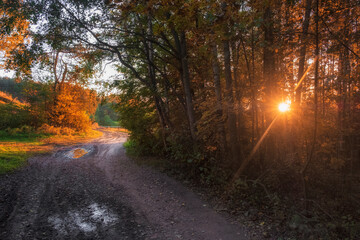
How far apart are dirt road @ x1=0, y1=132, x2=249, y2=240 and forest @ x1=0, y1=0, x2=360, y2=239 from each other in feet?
3.55

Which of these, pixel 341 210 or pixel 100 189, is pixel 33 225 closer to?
pixel 100 189

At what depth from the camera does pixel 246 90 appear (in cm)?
773

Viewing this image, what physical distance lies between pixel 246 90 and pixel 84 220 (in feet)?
20.8

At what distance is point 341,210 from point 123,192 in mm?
6305

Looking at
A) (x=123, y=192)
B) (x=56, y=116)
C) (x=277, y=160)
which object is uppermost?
(x=56, y=116)

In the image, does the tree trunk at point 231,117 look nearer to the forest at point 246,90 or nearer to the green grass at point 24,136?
the forest at point 246,90

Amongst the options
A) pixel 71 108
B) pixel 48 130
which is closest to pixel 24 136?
pixel 48 130

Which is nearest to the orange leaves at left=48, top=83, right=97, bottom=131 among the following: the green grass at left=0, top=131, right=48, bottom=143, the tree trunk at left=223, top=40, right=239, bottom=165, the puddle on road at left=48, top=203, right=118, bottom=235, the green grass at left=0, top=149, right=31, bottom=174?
the green grass at left=0, top=131, right=48, bottom=143

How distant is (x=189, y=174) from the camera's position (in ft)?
27.4

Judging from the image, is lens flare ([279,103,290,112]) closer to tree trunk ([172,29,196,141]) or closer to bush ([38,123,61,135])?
tree trunk ([172,29,196,141])

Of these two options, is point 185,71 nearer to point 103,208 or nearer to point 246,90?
point 246,90

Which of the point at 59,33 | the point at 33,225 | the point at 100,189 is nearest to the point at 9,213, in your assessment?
the point at 33,225

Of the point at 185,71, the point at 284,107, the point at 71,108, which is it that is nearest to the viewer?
the point at 284,107

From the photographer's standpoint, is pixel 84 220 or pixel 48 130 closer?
pixel 84 220
